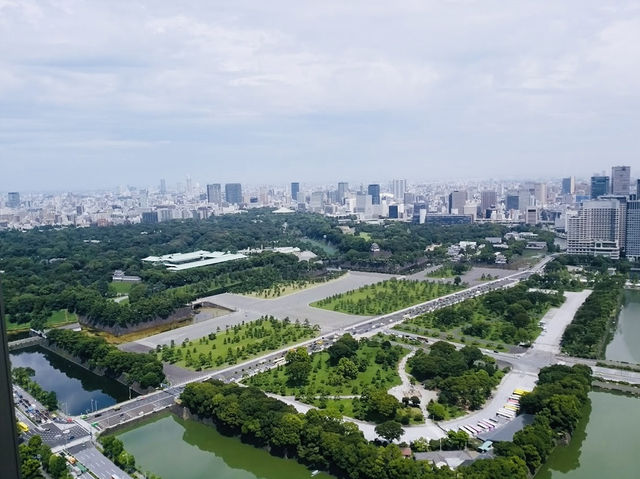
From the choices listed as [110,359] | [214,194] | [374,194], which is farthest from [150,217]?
[110,359]

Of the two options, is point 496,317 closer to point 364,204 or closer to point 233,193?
point 364,204

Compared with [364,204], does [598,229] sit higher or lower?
lower

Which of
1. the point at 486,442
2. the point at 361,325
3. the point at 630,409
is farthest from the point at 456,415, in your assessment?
the point at 361,325

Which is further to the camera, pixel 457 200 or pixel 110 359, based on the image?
pixel 457 200

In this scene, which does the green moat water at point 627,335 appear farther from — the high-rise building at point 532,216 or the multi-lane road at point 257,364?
the high-rise building at point 532,216

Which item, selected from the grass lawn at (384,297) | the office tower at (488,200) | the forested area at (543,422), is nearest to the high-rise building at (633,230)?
the grass lawn at (384,297)

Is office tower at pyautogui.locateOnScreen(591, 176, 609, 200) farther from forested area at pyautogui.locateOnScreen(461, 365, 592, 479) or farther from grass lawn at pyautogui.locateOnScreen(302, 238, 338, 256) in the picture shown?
forested area at pyautogui.locateOnScreen(461, 365, 592, 479)
